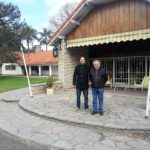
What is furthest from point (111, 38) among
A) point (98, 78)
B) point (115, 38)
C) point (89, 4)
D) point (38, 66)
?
point (38, 66)

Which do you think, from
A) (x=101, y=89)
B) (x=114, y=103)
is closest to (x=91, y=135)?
(x=101, y=89)

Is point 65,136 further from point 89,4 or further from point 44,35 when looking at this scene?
point 44,35

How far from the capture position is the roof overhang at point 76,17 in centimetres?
1007

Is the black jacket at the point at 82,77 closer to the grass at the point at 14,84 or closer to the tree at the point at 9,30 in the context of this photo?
the grass at the point at 14,84

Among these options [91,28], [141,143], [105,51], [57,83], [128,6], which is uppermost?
[128,6]

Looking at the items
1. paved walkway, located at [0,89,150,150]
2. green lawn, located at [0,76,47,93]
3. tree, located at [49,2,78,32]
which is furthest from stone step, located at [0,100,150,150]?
tree, located at [49,2,78,32]

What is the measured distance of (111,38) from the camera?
32.4 ft

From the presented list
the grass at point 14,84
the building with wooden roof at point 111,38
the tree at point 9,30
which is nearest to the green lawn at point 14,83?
the grass at point 14,84

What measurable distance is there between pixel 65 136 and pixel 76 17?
23.0ft

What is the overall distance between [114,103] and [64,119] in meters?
2.93

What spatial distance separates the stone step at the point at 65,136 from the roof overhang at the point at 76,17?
18.7ft

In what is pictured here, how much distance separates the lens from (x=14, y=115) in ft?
25.5

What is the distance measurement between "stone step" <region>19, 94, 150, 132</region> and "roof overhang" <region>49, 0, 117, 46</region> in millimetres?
4332

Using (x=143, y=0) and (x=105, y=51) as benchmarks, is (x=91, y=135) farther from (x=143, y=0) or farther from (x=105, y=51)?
(x=105, y=51)
